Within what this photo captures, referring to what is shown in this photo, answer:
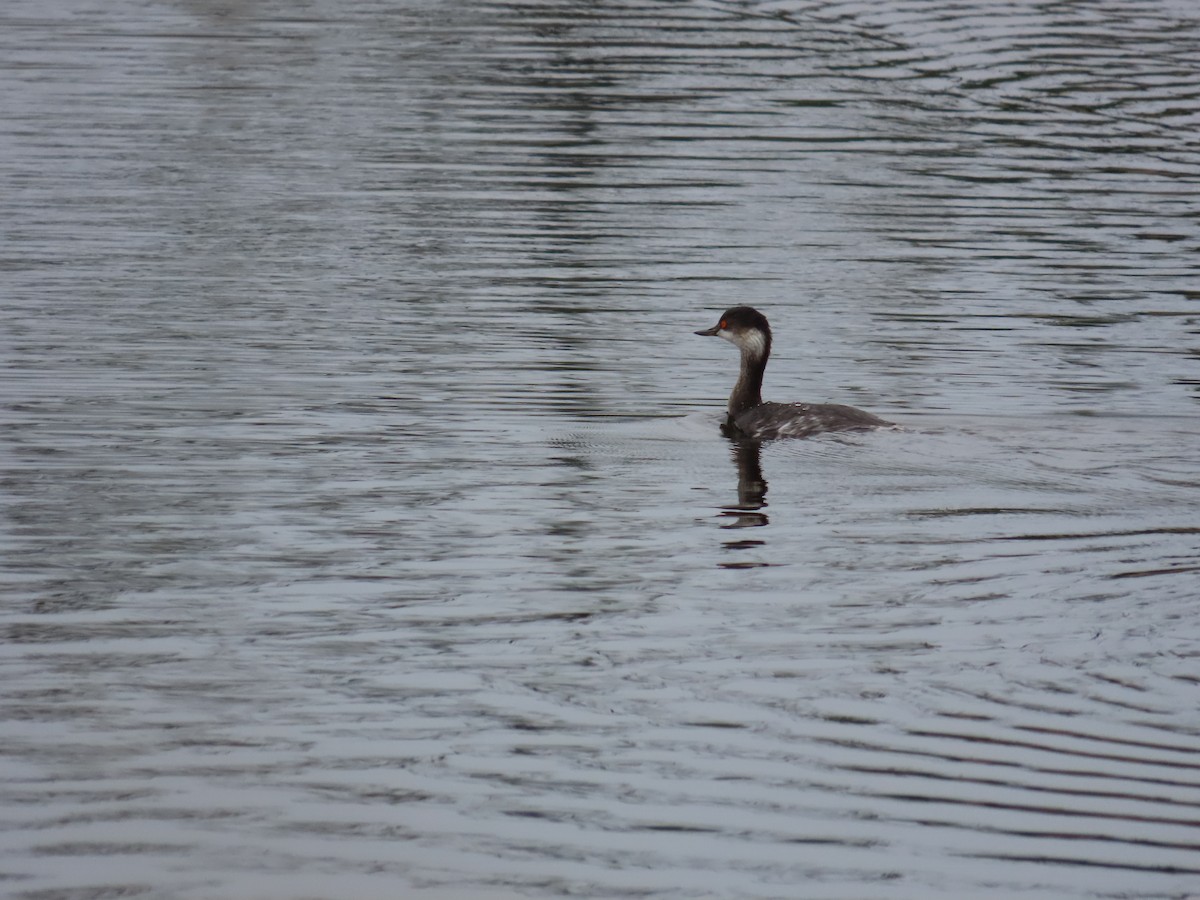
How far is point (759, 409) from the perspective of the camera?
14.1m

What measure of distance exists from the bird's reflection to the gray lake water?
0.15 ft

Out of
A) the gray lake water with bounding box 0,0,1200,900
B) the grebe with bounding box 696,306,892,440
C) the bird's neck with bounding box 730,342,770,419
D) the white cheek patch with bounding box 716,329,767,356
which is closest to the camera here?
the gray lake water with bounding box 0,0,1200,900

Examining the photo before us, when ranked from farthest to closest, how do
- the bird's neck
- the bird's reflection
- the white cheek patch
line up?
1. the white cheek patch
2. the bird's neck
3. the bird's reflection

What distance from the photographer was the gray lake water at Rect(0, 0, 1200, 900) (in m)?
7.23

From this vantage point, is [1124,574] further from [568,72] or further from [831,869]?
[568,72]

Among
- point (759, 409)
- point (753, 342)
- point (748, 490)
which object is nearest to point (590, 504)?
point (748, 490)

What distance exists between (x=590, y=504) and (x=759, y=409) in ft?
8.89

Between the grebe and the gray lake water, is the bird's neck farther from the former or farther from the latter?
the gray lake water

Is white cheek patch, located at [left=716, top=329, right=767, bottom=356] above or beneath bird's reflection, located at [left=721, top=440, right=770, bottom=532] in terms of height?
above

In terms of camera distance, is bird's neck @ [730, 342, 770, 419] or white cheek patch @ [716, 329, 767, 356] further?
white cheek patch @ [716, 329, 767, 356]

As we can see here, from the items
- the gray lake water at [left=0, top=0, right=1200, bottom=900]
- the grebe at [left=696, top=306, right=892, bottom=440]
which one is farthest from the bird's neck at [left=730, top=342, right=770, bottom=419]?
the gray lake water at [left=0, top=0, right=1200, bottom=900]

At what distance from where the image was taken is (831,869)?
693 cm

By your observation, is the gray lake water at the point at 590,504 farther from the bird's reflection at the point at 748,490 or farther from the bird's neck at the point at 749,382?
the bird's neck at the point at 749,382

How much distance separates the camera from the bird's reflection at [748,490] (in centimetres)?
1141
